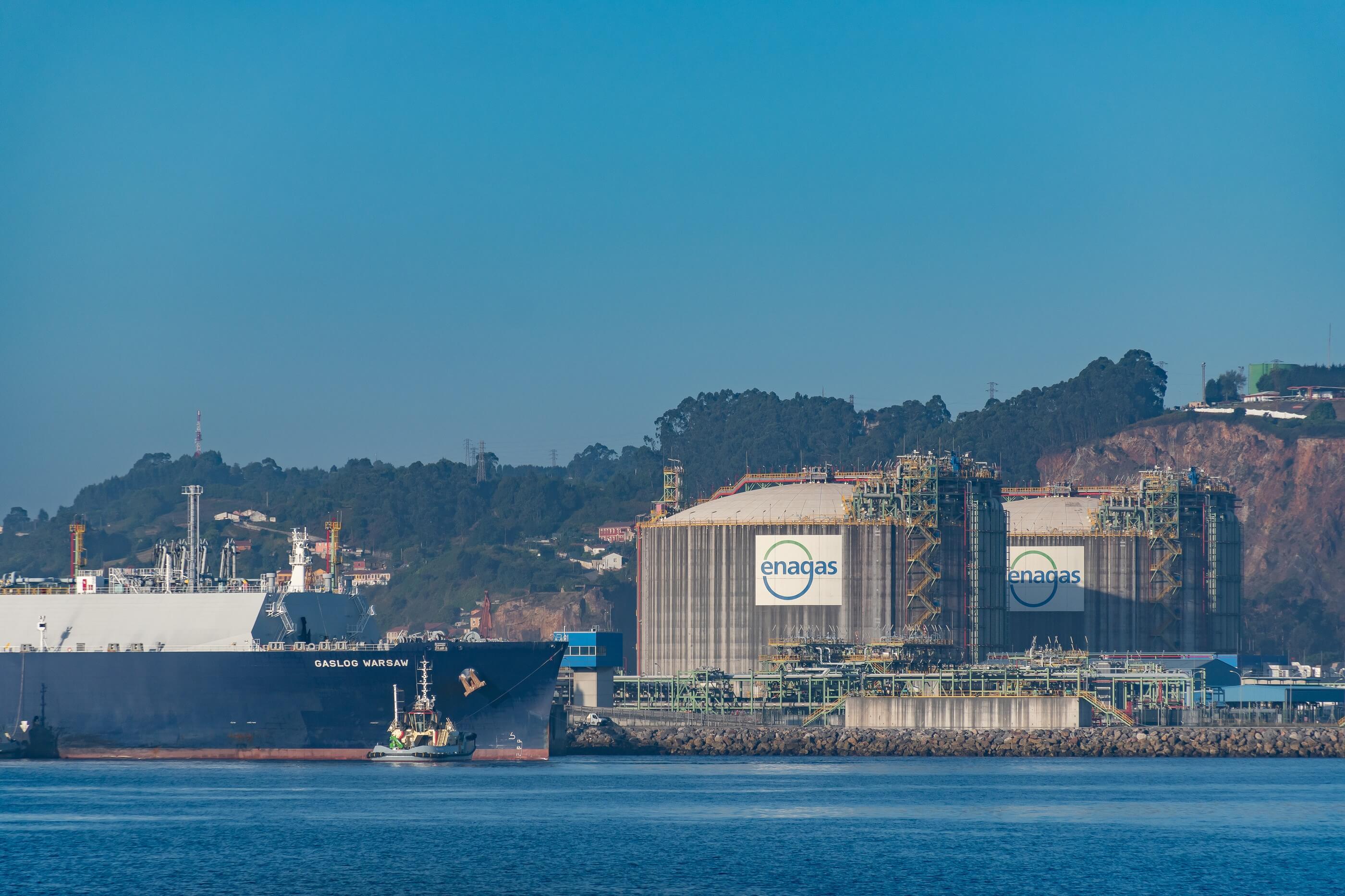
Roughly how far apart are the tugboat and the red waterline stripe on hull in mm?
1334

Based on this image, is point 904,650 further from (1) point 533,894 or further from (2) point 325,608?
(1) point 533,894

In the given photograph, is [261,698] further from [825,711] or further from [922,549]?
[922,549]

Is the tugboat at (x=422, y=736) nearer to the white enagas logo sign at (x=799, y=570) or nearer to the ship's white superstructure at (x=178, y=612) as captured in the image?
the ship's white superstructure at (x=178, y=612)

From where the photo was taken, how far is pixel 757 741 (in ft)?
346

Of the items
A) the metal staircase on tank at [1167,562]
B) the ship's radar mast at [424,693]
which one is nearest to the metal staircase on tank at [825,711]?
the ship's radar mast at [424,693]

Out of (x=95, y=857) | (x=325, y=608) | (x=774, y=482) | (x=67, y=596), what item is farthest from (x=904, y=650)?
(x=95, y=857)

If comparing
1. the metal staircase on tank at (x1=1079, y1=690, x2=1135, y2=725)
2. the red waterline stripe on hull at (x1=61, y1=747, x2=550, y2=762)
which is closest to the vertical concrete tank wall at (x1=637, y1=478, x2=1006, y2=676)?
the metal staircase on tank at (x1=1079, y1=690, x2=1135, y2=725)

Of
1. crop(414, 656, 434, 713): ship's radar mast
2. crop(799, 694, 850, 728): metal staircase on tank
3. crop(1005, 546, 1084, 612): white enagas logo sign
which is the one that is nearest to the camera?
crop(414, 656, 434, 713): ship's radar mast

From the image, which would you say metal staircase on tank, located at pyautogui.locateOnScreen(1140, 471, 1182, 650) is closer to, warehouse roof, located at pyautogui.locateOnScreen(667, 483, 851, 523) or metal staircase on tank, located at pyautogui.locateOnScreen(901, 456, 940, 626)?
metal staircase on tank, located at pyautogui.locateOnScreen(901, 456, 940, 626)

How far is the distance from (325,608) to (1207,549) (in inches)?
2650

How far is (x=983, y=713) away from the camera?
10675 cm

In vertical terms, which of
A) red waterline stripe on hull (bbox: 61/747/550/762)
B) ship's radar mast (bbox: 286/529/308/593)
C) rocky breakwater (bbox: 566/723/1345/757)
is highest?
ship's radar mast (bbox: 286/529/308/593)

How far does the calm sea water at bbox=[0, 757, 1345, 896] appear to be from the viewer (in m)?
58.6

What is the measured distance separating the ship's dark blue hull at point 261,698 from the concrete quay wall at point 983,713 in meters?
24.5
